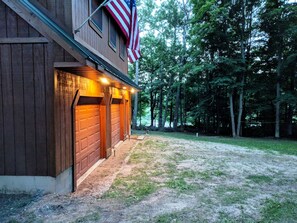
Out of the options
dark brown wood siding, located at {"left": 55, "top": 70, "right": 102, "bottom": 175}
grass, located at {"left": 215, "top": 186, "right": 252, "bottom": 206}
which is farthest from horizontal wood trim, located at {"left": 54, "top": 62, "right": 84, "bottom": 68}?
grass, located at {"left": 215, "top": 186, "right": 252, "bottom": 206}

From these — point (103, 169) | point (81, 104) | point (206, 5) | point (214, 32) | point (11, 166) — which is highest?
point (206, 5)

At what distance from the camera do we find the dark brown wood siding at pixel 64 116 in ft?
12.8

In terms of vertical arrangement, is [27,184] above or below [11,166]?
below

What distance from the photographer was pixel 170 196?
4.11 metres

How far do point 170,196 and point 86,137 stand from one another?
8.75ft

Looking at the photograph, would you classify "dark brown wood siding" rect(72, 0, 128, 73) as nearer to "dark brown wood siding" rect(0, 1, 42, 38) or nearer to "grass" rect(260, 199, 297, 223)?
"dark brown wood siding" rect(0, 1, 42, 38)

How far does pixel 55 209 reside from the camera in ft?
11.5

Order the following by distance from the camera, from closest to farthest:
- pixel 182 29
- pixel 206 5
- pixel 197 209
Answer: pixel 197 209, pixel 206 5, pixel 182 29

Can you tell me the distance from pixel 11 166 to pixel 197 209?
3.29m

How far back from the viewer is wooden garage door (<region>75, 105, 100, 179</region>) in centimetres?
510

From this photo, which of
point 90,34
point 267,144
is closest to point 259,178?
point 90,34

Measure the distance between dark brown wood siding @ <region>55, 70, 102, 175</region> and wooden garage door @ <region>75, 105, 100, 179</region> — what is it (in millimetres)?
607

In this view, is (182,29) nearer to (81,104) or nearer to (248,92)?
(248,92)

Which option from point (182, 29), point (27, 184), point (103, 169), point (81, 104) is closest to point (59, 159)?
point (27, 184)
